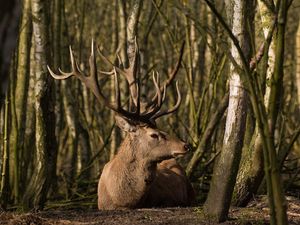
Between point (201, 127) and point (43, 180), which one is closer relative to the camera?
point (43, 180)

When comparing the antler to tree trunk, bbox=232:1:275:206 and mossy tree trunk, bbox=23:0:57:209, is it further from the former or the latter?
tree trunk, bbox=232:1:275:206

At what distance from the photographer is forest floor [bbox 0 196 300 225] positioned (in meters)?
6.30

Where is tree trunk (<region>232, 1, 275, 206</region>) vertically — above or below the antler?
below

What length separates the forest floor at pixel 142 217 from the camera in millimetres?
6305

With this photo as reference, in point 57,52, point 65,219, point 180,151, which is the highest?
point 57,52

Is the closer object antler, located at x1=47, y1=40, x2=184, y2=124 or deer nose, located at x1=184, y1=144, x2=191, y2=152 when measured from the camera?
antler, located at x1=47, y1=40, x2=184, y2=124

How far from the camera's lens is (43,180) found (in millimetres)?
7559

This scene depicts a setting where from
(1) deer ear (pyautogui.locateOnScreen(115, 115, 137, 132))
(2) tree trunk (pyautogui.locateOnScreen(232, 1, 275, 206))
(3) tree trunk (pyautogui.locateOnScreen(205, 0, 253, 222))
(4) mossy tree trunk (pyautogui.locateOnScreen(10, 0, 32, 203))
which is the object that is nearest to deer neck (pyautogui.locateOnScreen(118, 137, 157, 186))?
(1) deer ear (pyautogui.locateOnScreen(115, 115, 137, 132))

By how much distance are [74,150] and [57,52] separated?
2523 millimetres

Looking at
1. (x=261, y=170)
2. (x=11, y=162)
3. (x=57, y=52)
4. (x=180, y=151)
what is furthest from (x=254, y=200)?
(x=57, y=52)

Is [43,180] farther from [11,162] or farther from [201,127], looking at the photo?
[201,127]

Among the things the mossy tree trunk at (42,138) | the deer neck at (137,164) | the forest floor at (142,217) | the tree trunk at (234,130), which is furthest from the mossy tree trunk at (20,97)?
the tree trunk at (234,130)

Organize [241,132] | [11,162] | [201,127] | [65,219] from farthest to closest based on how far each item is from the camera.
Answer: [201,127], [11,162], [65,219], [241,132]

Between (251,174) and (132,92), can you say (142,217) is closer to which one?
(251,174)
